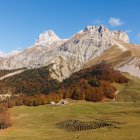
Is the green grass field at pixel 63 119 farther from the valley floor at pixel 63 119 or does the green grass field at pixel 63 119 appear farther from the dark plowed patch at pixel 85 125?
the dark plowed patch at pixel 85 125

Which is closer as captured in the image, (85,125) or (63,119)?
(85,125)

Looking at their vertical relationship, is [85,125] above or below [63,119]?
below

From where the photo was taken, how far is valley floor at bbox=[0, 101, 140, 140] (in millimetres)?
77812

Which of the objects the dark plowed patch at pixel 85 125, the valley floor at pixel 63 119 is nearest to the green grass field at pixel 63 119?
the valley floor at pixel 63 119

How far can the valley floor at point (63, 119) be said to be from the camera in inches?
3063

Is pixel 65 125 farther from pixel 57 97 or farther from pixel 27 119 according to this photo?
pixel 57 97

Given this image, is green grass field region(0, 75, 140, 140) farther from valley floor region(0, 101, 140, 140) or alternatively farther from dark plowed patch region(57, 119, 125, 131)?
dark plowed patch region(57, 119, 125, 131)

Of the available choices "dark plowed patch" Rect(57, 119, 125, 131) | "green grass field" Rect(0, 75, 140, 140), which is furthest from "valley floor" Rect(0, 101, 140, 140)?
"dark plowed patch" Rect(57, 119, 125, 131)

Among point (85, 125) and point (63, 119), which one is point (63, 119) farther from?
point (85, 125)

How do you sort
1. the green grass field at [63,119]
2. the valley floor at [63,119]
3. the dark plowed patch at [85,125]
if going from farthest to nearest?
the dark plowed patch at [85,125] → the green grass field at [63,119] → the valley floor at [63,119]

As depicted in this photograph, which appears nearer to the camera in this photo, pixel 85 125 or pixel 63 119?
Result: pixel 85 125

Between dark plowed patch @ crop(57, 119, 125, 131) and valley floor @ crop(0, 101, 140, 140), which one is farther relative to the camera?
dark plowed patch @ crop(57, 119, 125, 131)

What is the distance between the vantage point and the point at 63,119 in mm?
126500

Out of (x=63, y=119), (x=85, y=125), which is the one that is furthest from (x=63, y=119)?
(x=85, y=125)
